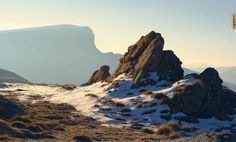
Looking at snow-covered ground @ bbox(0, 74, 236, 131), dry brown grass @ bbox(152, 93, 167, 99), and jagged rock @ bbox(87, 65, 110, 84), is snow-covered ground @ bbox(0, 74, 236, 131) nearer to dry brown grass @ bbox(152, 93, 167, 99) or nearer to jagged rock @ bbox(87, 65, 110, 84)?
dry brown grass @ bbox(152, 93, 167, 99)

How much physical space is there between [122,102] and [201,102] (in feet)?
53.3

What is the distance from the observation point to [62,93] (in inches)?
4028

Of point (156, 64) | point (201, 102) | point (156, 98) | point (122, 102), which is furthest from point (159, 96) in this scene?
point (156, 64)

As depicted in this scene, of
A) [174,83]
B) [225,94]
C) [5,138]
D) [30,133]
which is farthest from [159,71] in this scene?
[5,138]

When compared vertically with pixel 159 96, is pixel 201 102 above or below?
below

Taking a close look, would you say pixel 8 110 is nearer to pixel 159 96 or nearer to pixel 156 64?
pixel 159 96

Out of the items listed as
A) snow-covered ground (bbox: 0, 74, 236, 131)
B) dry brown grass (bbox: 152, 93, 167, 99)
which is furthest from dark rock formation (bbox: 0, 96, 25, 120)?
dry brown grass (bbox: 152, 93, 167, 99)

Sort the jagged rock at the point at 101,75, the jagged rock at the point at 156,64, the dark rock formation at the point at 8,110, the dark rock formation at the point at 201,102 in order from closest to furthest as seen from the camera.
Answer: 1. the dark rock formation at the point at 8,110
2. the dark rock formation at the point at 201,102
3. the jagged rock at the point at 156,64
4. the jagged rock at the point at 101,75

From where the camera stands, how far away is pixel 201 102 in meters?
74.1

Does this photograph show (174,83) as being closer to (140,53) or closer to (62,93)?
(140,53)

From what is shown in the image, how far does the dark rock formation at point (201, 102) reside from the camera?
237ft

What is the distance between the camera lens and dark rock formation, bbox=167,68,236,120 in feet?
237

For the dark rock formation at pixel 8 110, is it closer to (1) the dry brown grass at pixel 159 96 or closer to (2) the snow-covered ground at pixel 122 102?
(2) the snow-covered ground at pixel 122 102

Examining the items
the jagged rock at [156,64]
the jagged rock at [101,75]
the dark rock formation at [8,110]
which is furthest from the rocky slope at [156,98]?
the dark rock formation at [8,110]
